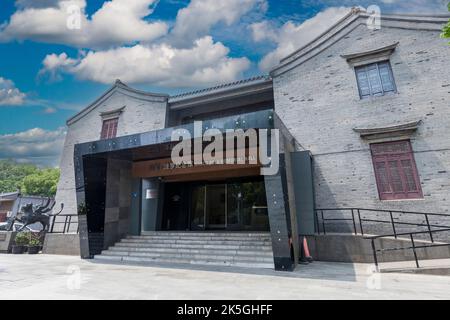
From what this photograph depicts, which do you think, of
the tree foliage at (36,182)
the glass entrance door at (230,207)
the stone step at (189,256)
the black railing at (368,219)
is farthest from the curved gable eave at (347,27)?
the tree foliage at (36,182)

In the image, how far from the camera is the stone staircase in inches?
274

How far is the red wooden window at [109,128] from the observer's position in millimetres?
13155

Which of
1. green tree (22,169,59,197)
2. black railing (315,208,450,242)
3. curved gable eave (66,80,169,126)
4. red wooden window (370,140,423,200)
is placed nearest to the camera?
black railing (315,208,450,242)

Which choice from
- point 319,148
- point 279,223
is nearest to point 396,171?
point 319,148

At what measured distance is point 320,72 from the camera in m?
9.73

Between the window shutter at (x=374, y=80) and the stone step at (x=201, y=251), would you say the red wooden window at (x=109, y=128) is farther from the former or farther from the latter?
the window shutter at (x=374, y=80)

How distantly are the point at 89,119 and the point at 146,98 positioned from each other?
12.9ft

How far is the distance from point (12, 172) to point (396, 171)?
271ft

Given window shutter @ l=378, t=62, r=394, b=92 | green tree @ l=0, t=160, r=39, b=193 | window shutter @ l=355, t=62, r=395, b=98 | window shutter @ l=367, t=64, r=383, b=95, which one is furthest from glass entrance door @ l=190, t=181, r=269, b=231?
green tree @ l=0, t=160, r=39, b=193

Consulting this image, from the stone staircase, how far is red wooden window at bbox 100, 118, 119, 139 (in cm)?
607

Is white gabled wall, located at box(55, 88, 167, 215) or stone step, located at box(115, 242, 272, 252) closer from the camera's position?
stone step, located at box(115, 242, 272, 252)

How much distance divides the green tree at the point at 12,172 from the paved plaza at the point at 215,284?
6543 centimetres

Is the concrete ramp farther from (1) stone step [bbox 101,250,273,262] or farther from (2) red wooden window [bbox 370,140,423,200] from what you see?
(1) stone step [bbox 101,250,273,262]
